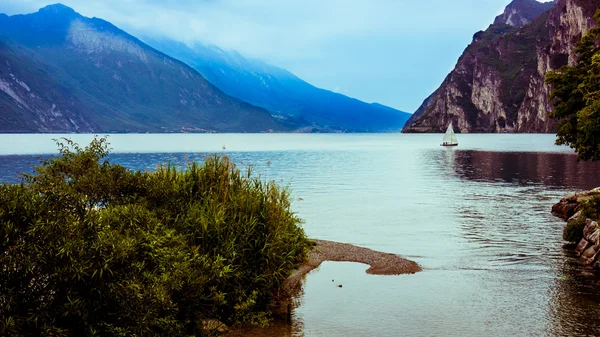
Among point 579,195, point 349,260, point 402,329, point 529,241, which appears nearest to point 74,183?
point 402,329

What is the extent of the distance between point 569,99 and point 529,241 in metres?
14.6

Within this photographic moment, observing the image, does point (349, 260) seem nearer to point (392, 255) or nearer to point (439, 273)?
point (392, 255)

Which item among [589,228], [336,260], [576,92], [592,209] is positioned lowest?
[336,260]

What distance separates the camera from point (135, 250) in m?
11.6

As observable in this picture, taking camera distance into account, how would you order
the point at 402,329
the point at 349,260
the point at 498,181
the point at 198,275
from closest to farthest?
1. the point at 198,275
2. the point at 402,329
3. the point at 349,260
4. the point at 498,181

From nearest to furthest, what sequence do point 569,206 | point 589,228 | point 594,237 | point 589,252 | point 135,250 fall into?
point 135,250
point 589,252
point 594,237
point 589,228
point 569,206

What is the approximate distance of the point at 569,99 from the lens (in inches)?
1553

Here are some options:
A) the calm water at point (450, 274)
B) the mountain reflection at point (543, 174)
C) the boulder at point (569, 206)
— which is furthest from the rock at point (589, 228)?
the mountain reflection at point (543, 174)

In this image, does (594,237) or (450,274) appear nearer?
(450,274)

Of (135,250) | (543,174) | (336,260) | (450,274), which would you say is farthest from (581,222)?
(543,174)

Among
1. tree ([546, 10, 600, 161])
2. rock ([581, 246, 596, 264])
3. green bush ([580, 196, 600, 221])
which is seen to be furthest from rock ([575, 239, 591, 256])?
tree ([546, 10, 600, 161])

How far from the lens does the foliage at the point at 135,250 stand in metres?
9.91

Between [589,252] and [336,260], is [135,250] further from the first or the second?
[589,252]

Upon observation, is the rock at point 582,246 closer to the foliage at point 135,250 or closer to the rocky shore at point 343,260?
the rocky shore at point 343,260
